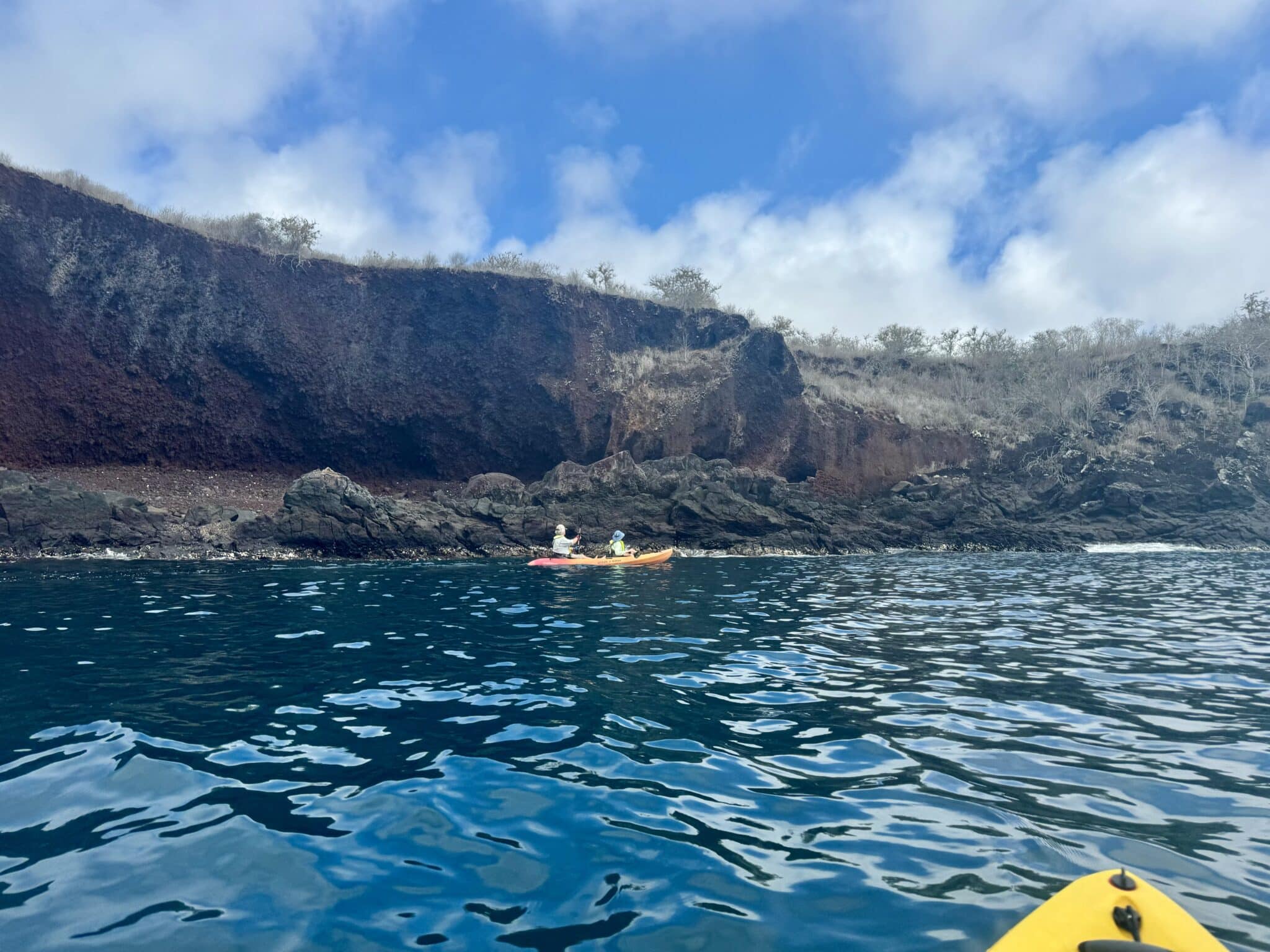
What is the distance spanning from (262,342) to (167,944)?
3040 centimetres

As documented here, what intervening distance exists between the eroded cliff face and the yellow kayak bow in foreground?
1203 inches

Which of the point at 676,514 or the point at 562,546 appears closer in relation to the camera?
the point at 562,546

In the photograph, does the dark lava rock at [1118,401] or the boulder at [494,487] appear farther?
the dark lava rock at [1118,401]

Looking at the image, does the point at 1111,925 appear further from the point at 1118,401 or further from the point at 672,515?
the point at 1118,401

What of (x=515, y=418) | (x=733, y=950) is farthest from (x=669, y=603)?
(x=515, y=418)

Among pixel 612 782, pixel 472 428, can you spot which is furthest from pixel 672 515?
pixel 612 782

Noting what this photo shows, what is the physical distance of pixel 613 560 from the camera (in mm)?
20844

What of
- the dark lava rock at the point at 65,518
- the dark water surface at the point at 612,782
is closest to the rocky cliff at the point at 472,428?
the dark lava rock at the point at 65,518

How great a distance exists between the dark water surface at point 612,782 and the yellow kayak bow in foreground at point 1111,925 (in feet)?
1.02

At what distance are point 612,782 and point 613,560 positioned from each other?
53.1 ft

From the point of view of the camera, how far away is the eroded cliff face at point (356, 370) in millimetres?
25906

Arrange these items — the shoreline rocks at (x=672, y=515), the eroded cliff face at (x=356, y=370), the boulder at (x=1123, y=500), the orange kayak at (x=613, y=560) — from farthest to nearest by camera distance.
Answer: the boulder at (x=1123, y=500), the eroded cliff face at (x=356, y=370), the shoreline rocks at (x=672, y=515), the orange kayak at (x=613, y=560)

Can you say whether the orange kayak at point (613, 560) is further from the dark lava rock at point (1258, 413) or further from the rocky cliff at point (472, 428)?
the dark lava rock at point (1258, 413)

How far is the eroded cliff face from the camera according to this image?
25.9 meters
